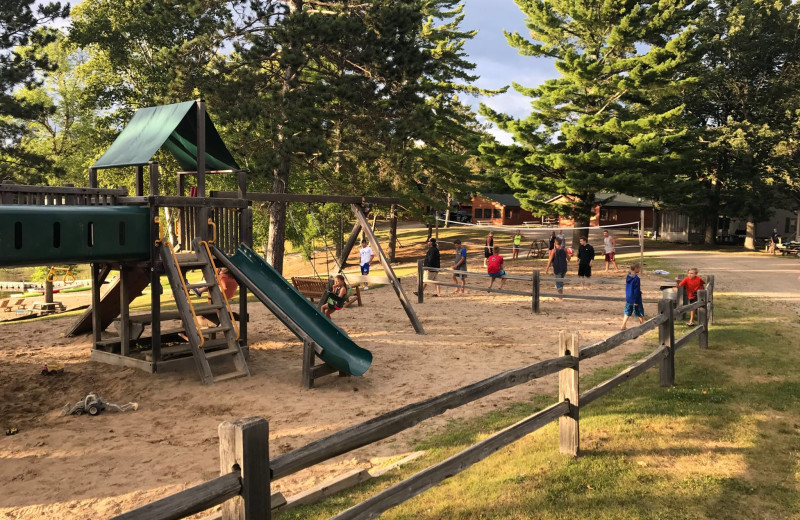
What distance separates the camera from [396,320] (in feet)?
47.3

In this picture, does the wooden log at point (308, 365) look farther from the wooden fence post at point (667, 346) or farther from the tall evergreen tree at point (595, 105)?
the tall evergreen tree at point (595, 105)

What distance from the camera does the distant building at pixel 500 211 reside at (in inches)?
2376

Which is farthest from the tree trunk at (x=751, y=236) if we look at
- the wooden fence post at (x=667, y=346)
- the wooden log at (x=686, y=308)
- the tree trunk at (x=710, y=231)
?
the wooden fence post at (x=667, y=346)

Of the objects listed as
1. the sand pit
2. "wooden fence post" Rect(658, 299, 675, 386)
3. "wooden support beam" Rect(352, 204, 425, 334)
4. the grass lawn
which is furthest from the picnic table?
"wooden fence post" Rect(658, 299, 675, 386)

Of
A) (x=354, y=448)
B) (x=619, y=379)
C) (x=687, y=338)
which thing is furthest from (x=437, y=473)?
(x=687, y=338)

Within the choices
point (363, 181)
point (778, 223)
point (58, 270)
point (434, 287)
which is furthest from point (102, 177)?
point (778, 223)

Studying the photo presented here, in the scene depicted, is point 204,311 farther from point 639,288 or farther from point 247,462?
point 639,288

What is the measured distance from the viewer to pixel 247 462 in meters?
2.81

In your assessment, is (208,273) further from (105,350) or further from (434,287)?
(434,287)

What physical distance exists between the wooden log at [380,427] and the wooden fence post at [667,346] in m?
3.46

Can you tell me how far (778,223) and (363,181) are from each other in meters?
32.7

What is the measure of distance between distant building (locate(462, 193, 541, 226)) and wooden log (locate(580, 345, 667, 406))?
50.1 metres

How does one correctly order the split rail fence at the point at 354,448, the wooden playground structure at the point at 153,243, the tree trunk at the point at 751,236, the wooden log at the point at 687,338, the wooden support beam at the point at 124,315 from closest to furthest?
the split rail fence at the point at 354,448, the wooden log at the point at 687,338, the wooden playground structure at the point at 153,243, the wooden support beam at the point at 124,315, the tree trunk at the point at 751,236

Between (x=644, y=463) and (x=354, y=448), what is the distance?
3175mm
